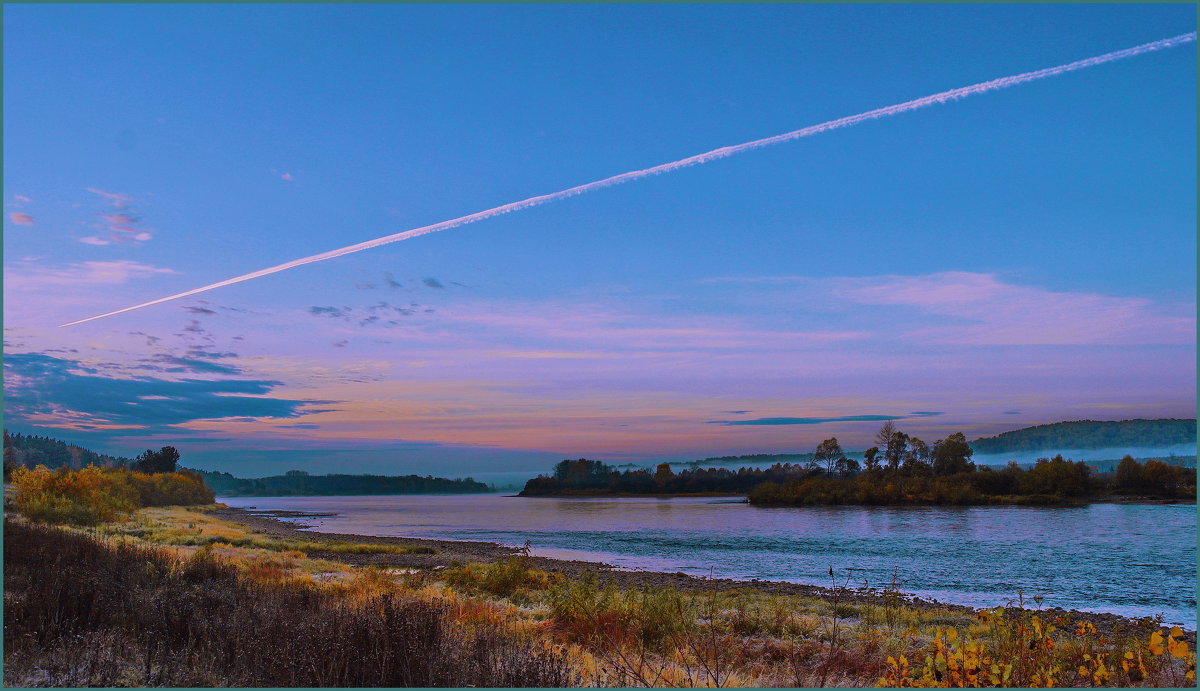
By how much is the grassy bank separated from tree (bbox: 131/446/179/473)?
128m

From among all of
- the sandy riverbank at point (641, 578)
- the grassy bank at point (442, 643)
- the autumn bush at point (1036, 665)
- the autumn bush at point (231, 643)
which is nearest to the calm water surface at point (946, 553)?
the sandy riverbank at point (641, 578)

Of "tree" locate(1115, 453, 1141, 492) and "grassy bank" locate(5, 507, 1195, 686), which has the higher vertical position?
"grassy bank" locate(5, 507, 1195, 686)

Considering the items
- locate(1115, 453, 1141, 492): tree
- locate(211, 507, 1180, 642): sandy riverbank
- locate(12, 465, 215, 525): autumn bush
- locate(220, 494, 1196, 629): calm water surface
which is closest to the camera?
locate(211, 507, 1180, 642): sandy riverbank

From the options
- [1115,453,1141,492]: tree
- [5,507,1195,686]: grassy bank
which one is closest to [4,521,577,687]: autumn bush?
[5,507,1195,686]: grassy bank

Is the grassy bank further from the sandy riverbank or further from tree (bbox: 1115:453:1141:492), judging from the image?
tree (bbox: 1115:453:1141:492)

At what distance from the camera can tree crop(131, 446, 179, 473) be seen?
402 feet

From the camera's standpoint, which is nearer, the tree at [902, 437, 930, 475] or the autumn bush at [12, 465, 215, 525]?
the autumn bush at [12, 465, 215, 525]

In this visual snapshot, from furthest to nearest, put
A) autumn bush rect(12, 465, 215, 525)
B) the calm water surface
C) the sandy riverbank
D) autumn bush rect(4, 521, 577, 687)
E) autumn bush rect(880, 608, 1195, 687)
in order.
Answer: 1. autumn bush rect(12, 465, 215, 525)
2. the calm water surface
3. the sandy riverbank
4. autumn bush rect(4, 521, 577, 687)
5. autumn bush rect(880, 608, 1195, 687)

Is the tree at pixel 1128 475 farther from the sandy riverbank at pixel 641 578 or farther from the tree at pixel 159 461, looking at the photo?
the tree at pixel 159 461

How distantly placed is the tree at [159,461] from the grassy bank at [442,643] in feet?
420

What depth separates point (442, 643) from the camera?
7312 mm

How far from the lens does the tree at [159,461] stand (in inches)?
4820

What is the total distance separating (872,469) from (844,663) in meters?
117

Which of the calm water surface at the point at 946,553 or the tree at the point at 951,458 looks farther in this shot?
the tree at the point at 951,458
